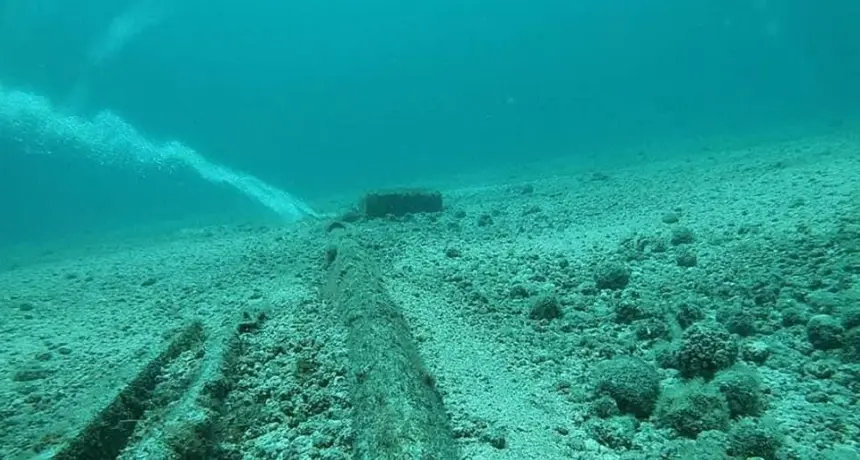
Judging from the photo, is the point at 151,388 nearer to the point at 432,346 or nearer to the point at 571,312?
the point at 432,346

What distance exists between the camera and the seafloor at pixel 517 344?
13.6ft

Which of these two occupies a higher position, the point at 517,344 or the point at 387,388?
the point at 517,344

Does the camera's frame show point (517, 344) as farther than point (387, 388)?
Yes

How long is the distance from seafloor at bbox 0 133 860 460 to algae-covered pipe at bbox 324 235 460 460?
0.21 feet

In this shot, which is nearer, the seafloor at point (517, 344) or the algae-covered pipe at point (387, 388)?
the algae-covered pipe at point (387, 388)

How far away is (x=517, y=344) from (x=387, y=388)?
2.28 metres

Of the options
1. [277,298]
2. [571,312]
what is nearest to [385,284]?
[277,298]

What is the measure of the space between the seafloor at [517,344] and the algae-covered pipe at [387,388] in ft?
0.21

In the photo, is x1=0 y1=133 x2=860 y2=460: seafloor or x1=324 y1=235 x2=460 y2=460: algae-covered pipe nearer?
x1=324 y1=235 x2=460 y2=460: algae-covered pipe

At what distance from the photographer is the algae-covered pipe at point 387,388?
143 inches

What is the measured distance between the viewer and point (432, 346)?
19.2ft

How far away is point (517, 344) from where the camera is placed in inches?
237

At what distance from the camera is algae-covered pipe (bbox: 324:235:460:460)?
3.63 metres

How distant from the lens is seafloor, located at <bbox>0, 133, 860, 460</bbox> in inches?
163
